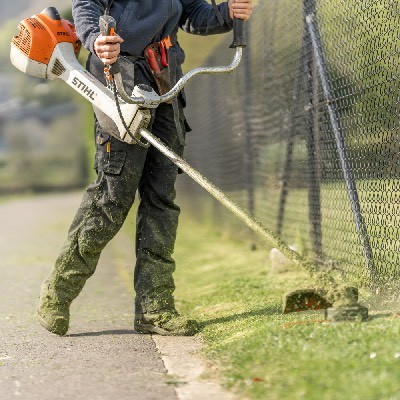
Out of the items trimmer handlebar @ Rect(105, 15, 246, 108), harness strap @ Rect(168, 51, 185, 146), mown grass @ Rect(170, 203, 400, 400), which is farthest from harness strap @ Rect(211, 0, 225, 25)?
mown grass @ Rect(170, 203, 400, 400)

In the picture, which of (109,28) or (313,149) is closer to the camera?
(109,28)

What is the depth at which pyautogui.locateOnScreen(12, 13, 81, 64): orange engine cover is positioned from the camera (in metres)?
5.42

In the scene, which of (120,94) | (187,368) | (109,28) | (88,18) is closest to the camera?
(187,368)

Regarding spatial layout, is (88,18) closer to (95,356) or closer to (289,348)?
(95,356)

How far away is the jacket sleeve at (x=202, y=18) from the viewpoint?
5367 millimetres

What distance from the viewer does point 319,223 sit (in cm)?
681

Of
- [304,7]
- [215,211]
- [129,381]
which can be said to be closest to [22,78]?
[215,211]

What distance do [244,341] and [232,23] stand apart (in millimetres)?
1780

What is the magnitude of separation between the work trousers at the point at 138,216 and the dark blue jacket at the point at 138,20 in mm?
375

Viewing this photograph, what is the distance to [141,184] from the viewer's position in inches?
215

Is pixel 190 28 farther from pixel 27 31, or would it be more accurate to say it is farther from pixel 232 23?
pixel 27 31

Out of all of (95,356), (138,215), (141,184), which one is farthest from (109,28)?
(95,356)

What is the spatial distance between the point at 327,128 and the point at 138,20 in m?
1.70

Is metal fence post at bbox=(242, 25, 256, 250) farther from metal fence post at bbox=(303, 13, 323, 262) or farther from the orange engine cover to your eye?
the orange engine cover
